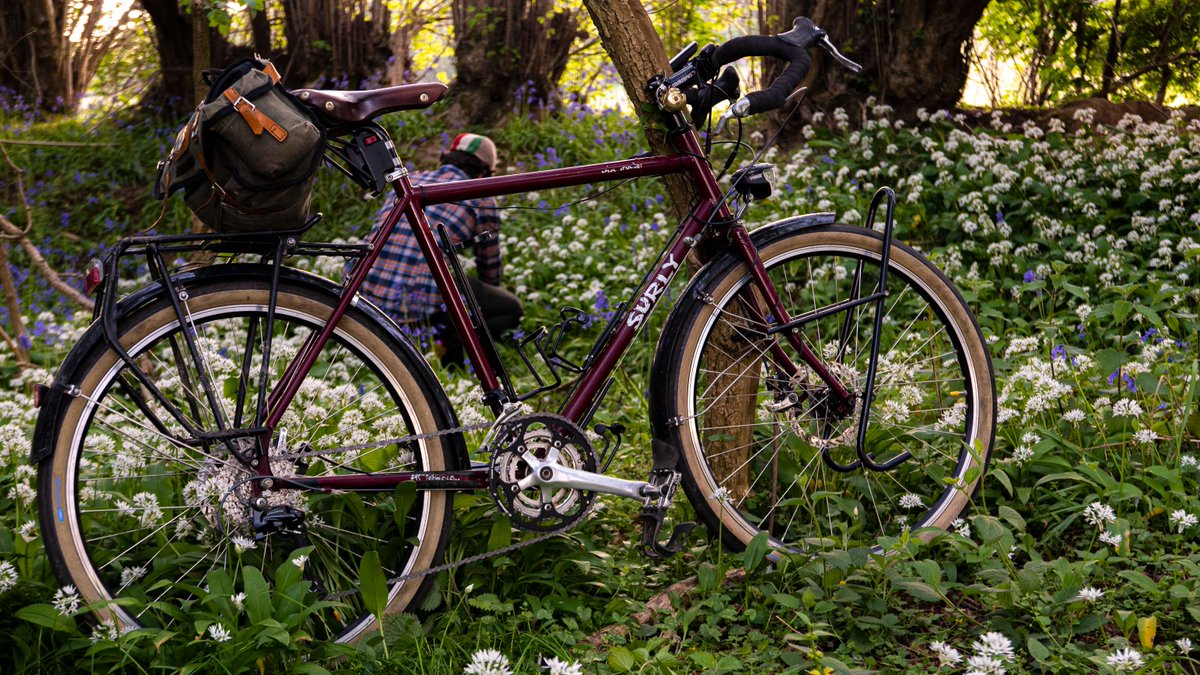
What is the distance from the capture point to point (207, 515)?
266 centimetres

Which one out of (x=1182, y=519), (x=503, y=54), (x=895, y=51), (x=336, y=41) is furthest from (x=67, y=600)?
(x=336, y=41)

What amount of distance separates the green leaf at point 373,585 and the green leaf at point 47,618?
0.68 metres

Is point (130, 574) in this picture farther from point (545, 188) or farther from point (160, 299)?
point (545, 188)

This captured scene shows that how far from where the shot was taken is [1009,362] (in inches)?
161

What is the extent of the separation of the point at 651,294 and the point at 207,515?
1346mm

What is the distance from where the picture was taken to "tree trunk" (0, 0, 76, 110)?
10766mm

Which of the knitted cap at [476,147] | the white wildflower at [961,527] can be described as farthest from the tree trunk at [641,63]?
the knitted cap at [476,147]

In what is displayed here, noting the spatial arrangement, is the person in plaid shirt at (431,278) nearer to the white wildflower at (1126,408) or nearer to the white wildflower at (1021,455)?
the white wildflower at (1021,455)

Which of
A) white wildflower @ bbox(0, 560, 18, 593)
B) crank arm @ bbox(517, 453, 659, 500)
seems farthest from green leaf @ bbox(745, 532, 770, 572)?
white wildflower @ bbox(0, 560, 18, 593)

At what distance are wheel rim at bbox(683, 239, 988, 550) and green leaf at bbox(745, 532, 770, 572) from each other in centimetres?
13

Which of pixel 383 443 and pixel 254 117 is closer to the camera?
pixel 254 117

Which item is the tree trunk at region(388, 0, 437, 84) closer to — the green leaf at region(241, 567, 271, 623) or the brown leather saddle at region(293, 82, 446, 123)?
the brown leather saddle at region(293, 82, 446, 123)

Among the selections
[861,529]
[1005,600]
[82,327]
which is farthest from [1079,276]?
[82,327]

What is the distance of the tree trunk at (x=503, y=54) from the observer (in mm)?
8555
